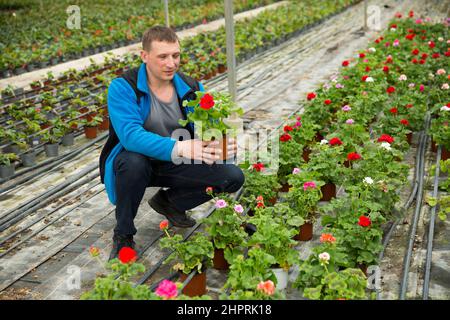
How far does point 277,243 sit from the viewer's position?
293 cm

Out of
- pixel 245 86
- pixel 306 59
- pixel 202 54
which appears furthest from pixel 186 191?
pixel 306 59

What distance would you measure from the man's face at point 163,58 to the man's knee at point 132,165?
50 cm

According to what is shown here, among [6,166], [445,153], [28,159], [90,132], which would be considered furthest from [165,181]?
[90,132]

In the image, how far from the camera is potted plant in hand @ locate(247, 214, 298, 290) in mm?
2951

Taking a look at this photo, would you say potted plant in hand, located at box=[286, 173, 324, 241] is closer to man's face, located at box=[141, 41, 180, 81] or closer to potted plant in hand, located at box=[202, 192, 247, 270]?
potted plant in hand, located at box=[202, 192, 247, 270]

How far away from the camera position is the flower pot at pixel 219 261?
3.29m

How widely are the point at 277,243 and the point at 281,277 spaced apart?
0.23m

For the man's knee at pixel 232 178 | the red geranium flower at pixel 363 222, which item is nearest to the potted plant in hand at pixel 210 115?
the man's knee at pixel 232 178

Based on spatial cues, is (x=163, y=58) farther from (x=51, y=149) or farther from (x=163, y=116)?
(x=51, y=149)

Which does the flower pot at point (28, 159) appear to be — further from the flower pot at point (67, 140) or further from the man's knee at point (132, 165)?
the man's knee at point (132, 165)

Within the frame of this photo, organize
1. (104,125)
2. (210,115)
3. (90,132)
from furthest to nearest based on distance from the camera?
(104,125)
(90,132)
(210,115)

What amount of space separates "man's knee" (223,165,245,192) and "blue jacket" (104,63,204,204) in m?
0.41

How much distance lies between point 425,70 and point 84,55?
7.67 metres
